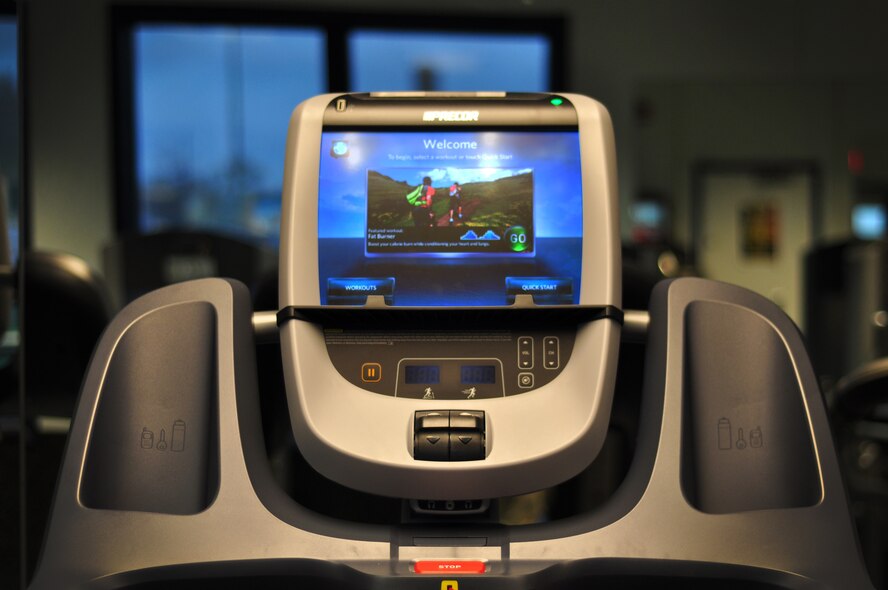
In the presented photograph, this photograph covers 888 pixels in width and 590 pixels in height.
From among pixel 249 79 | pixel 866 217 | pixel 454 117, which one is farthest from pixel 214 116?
pixel 454 117

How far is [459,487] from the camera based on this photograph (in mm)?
965

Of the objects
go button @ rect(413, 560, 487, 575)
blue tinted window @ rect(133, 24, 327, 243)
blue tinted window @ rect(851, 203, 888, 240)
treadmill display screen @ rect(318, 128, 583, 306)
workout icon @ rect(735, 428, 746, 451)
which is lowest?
go button @ rect(413, 560, 487, 575)

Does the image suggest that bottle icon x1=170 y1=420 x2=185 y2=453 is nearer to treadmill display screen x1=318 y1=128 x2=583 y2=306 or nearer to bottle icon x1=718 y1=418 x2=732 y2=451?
treadmill display screen x1=318 y1=128 x2=583 y2=306

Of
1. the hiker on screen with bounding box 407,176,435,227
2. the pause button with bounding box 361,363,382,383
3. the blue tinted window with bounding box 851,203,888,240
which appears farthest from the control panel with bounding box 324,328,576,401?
the blue tinted window with bounding box 851,203,888,240

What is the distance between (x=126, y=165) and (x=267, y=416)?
4.30m

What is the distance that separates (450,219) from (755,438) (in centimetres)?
41

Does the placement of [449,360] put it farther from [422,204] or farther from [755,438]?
[755,438]

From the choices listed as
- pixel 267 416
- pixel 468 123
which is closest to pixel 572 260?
pixel 468 123

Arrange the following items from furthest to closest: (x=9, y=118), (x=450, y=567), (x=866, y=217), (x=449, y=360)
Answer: (x=866, y=217), (x=9, y=118), (x=449, y=360), (x=450, y=567)

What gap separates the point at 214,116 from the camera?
524 cm

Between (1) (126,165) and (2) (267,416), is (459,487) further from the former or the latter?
(1) (126,165)

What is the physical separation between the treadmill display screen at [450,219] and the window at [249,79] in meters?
4.18

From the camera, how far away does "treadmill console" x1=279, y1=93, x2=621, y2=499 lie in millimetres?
→ 1025

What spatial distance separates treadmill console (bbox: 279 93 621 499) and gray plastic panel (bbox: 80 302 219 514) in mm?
106
